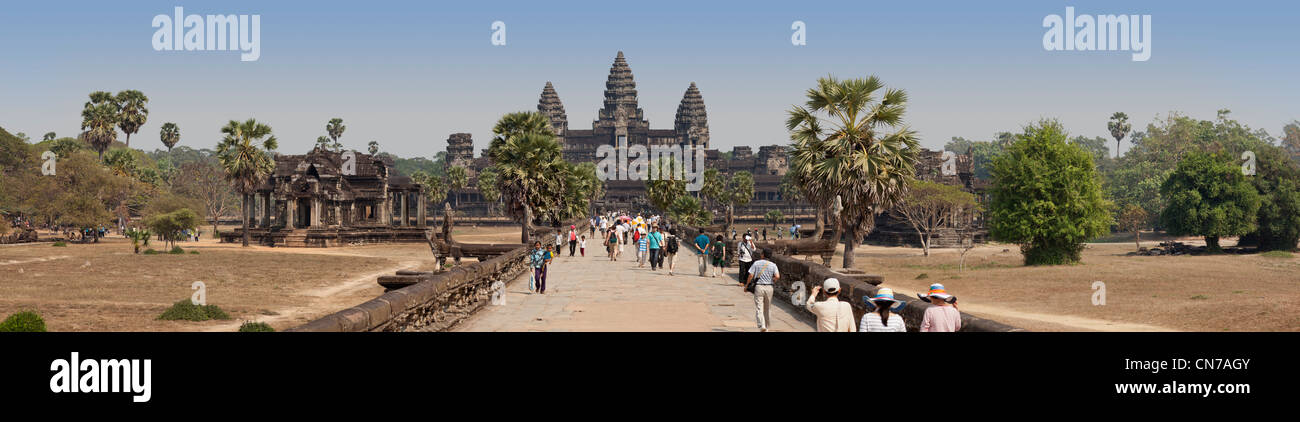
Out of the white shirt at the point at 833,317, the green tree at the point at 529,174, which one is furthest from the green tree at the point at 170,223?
the white shirt at the point at 833,317

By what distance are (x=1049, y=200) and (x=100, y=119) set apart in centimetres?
8623

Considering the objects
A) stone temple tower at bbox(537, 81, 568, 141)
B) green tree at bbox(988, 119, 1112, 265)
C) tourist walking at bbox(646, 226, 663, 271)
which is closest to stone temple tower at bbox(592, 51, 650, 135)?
stone temple tower at bbox(537, 81, 568, 141)

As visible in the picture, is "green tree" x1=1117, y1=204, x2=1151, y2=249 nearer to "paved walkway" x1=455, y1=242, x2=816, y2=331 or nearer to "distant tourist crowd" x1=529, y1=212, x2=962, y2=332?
"distant tourist crowd" x1=529, y1=212, x2=962, y2=332

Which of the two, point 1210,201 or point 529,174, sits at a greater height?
point 529,174

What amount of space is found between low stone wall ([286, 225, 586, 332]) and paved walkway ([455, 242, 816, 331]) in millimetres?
365

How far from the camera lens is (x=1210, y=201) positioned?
63500mm

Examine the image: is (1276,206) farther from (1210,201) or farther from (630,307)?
(630,307)

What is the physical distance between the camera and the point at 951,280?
43.0m

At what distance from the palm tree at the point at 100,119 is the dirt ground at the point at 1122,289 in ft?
244

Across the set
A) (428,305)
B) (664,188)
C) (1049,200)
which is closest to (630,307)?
(428,305)

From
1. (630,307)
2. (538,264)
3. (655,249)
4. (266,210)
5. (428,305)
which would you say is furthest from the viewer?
(266,210)
